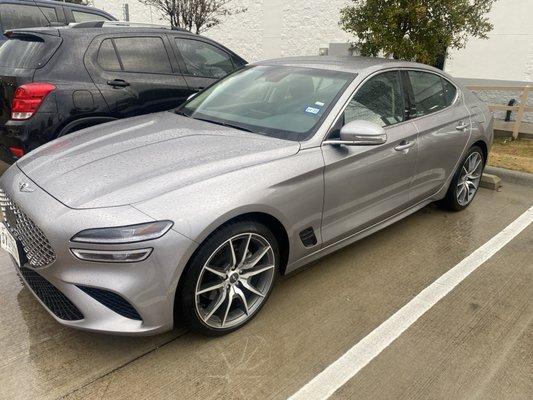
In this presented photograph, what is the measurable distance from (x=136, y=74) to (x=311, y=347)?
345 centimetres

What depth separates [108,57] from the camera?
A: 178 inches

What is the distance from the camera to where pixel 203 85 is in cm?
525

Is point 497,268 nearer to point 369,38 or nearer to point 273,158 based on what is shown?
point 273,158

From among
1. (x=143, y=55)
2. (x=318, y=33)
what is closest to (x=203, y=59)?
(x=143, y=55)

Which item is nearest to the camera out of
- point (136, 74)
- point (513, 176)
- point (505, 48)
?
point (136, 74)

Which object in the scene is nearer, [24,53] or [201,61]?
[24,53]

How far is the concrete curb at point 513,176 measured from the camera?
562 cm

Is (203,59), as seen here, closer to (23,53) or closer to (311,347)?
(23,53)

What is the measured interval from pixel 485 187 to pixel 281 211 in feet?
12.7

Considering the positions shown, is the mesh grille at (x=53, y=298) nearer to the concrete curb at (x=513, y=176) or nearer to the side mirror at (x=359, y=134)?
the side mirror at (x=359, y=134)

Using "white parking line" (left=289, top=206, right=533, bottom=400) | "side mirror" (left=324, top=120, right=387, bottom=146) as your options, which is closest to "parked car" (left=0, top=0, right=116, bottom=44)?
"side mirror" (left=324, top=120, right=387, bottom=146)

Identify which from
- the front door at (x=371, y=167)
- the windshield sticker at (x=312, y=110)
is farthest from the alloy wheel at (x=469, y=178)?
the windshield sticker at (x=312, y=110)

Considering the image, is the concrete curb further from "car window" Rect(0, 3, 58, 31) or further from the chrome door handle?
"car window" Rect(0, 3, 58, 31)

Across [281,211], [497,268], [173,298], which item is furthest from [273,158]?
[497,268]
